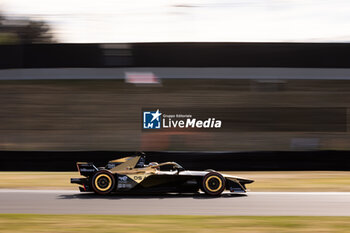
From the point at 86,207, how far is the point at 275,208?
311 centimetres

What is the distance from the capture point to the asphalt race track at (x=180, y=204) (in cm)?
723

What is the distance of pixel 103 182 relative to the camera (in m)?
8.97

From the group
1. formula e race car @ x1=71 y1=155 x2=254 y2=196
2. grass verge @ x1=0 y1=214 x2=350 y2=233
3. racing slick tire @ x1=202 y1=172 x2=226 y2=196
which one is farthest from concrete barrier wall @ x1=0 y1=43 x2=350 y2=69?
grass verge @ x1=0 y1=214 x2=350 y2=233

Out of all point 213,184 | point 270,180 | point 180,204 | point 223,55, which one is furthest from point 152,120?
point 180,204

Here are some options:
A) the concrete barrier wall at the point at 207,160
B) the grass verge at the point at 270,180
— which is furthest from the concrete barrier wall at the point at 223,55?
the grass verge at the point at 270,180

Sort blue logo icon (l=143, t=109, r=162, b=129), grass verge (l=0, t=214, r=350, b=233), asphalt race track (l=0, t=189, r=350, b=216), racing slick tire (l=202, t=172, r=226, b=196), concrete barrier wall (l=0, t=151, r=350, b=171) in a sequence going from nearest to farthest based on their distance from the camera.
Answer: grass verge (l=0, t=214, r=350, b=233)
asphalt race track (l=0, t=189, r=350, b=216)
racing slick tire (l=202, t=172, r=226, b=196)
concrete barrier wall (l=0, t=151, r=350, b=171)
blue logo icon (l=143, t=109, r=162, b=129)

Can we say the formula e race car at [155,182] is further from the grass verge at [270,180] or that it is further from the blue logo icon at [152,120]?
the blue logo icon at [152,120]

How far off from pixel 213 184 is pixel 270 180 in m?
3.98

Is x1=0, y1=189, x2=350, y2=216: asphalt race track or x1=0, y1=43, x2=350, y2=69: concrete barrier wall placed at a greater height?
x1=0, y1=43, x2=350, y2=69: concrete barrier wall

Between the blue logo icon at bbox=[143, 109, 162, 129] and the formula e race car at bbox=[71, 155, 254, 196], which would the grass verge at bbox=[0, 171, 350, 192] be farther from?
the blue logo icon at bbox=[143, 109, 162, 129]

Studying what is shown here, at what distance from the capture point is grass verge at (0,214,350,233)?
5820mm

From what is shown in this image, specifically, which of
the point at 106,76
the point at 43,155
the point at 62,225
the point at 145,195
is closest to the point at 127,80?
the point at 106,76

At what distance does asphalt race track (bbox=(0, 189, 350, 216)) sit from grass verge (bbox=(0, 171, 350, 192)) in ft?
4.58

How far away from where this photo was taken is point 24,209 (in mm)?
7570
